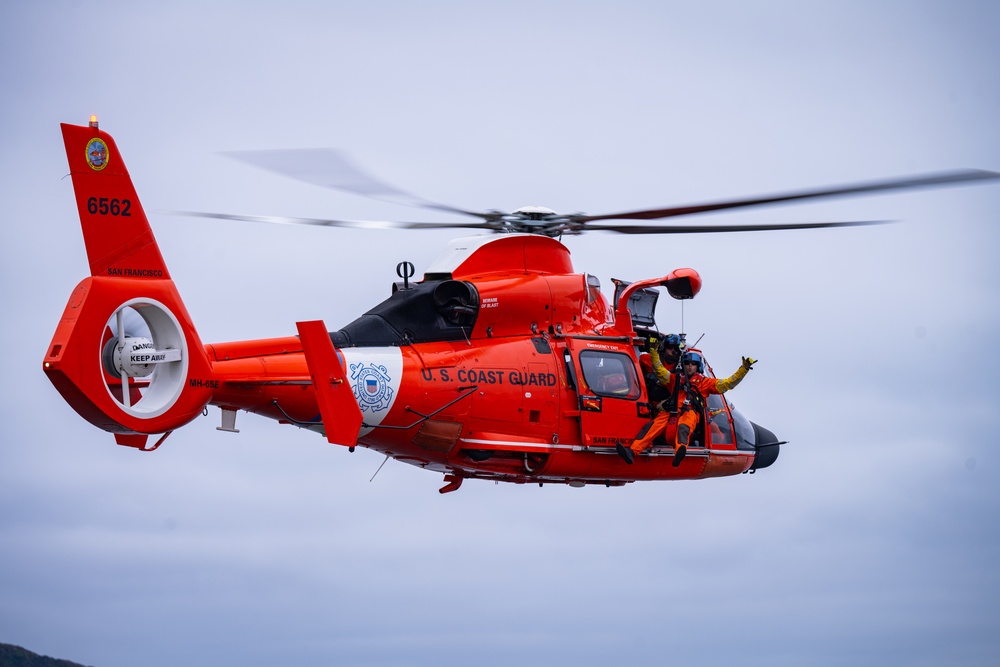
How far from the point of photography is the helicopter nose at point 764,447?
21875mm

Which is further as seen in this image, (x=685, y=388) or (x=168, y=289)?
(x=685, y=388)

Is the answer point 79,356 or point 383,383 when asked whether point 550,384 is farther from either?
point 79,356

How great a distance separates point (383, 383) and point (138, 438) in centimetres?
300

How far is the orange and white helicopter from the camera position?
15.5 metres

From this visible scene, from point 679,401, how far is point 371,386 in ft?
16.1

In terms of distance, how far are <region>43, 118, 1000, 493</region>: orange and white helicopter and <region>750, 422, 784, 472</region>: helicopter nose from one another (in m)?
0.02

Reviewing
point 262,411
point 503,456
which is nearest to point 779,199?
point 503,456

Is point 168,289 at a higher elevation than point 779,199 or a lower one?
lower

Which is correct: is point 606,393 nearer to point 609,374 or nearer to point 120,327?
point 609,374

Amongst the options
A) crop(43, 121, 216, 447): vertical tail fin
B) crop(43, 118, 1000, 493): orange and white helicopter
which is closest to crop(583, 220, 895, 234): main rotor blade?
crop(43, 118, 1000, 493): orange and white helicopter

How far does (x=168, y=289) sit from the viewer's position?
15992mm

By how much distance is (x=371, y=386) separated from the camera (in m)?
17.2

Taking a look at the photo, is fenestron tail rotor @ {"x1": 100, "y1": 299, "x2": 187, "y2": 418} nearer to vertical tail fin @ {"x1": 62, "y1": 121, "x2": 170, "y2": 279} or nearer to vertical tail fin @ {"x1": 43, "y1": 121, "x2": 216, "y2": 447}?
vertical tail fin @ {"x1": 43, "y1": 121, "x2": 216, "y2": 447}

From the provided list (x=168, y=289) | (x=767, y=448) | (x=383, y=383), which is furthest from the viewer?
(x=767, y=448)
